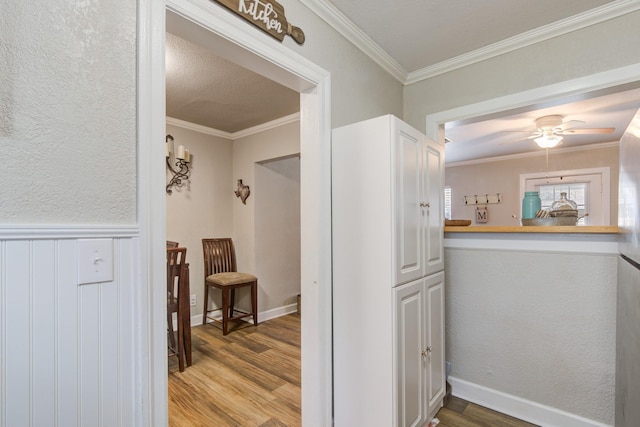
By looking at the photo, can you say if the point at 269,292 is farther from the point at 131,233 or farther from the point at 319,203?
the point at 131,233

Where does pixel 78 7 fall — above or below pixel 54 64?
above

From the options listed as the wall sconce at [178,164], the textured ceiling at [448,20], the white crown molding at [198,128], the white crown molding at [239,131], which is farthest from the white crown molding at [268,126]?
the textured ceiling at [448,20]

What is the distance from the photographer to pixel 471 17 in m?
1.78

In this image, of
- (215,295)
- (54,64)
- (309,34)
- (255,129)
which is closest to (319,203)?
(309,34)

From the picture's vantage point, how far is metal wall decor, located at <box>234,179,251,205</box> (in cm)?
386

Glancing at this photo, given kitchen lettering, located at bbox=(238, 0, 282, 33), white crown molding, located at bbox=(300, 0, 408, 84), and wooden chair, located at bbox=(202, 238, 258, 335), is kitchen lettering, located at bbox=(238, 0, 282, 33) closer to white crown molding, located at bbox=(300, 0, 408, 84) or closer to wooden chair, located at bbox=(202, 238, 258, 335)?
white crown molding, located at bbox=(300, 0, 408, 84)

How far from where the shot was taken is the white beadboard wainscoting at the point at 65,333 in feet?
2.71

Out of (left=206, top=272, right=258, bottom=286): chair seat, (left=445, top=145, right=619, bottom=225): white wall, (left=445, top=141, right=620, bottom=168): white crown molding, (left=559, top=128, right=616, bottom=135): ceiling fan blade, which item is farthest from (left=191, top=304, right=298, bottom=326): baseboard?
(left=445, top=141, right=620, bottom=168): white crown molding

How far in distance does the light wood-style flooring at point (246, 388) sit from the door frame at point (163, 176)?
498 mm

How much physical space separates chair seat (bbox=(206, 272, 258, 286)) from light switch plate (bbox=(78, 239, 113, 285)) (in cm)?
245

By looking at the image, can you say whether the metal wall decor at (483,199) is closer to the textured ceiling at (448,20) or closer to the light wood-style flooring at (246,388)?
the textured ceiling at (448,20)

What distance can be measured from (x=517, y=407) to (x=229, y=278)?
2.74 metres

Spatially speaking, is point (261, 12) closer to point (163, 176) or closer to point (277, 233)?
point (163, 176)

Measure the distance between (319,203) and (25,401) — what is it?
4.21 ft
